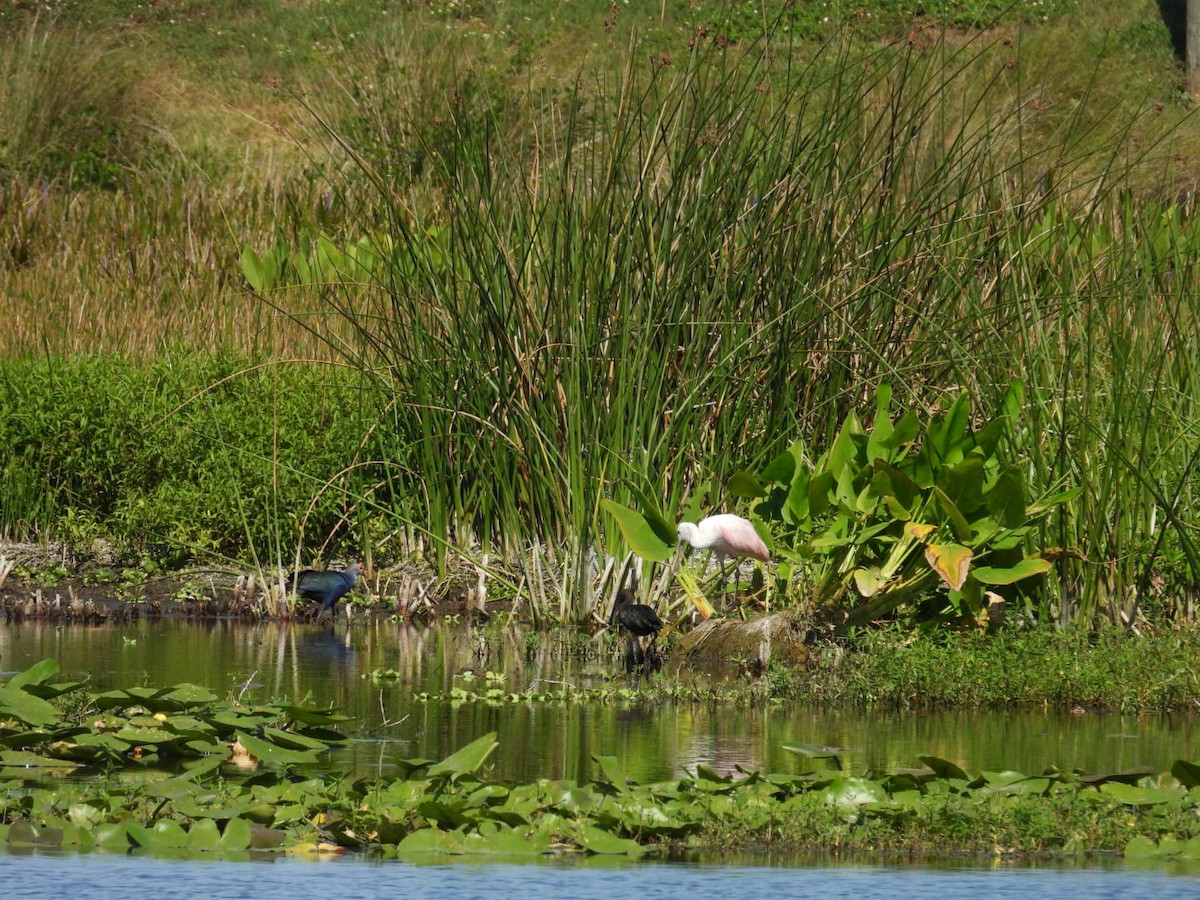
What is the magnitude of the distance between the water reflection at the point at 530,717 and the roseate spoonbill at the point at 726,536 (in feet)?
1.54

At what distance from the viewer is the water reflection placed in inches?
203

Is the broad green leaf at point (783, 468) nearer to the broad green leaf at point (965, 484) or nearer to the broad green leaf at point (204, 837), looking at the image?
the broad green leaf at point (965, 484)

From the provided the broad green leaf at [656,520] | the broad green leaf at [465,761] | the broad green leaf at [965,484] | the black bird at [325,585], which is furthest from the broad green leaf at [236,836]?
the black bird at [325,585]

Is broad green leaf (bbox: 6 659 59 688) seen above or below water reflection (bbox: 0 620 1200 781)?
above

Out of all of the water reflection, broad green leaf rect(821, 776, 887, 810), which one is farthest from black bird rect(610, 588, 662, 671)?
broad green leaf rect(821, 776, 887, 810)

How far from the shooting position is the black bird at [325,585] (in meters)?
7.98

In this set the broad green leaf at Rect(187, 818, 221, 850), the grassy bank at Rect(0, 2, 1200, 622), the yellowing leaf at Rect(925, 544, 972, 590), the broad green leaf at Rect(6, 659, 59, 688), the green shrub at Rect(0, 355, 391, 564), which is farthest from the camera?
the green shrub at Rect(0, 355, 391, 564)

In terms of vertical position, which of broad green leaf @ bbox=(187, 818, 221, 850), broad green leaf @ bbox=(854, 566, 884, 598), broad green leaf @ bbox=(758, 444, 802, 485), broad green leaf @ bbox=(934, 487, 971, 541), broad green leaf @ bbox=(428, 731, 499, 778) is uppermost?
broad green leaf @ bbox=(758, 444, 802, 485)

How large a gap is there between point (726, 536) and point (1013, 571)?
984 millimetres

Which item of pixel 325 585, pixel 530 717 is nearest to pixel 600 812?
pixel 530 717

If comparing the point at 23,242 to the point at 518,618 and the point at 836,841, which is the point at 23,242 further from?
the point at 836,841

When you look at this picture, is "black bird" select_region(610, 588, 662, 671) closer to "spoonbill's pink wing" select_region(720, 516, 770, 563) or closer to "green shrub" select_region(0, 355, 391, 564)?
"spoonbill's pink wing" select_region(720, 516, 770, 563)

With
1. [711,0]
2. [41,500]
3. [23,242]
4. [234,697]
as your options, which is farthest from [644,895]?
[711,0]

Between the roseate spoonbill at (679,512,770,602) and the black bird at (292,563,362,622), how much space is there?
1817 millimetres
